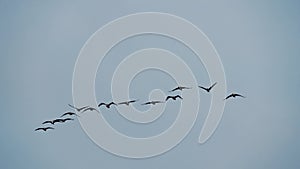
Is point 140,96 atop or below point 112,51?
below

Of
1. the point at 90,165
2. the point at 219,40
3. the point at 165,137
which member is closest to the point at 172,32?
the point at 219,40

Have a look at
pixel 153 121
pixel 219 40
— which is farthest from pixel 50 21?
pixel 219 40

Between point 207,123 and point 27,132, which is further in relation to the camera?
point 207,123

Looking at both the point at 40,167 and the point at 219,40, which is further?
the point at 219,40

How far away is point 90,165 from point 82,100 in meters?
0.31

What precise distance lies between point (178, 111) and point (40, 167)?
70 cm

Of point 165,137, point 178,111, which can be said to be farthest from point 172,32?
point 165,137

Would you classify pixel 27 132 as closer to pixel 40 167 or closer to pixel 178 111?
pixel 40 167

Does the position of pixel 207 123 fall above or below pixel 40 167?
above

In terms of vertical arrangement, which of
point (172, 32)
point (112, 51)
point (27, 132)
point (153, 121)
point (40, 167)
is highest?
point (172, 32)

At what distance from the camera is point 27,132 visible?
1.67 meters

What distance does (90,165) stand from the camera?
171cm

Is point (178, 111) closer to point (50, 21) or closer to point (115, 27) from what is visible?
point (115, 27)

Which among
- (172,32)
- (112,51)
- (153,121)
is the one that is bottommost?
(153,121)
